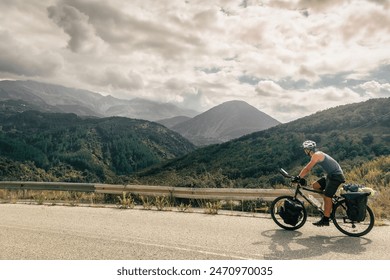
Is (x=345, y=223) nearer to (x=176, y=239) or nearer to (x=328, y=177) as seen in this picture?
(x=328, y=177)

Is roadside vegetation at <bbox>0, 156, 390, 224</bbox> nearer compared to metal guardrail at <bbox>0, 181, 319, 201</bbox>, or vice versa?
roadside vegetation at <bbox>0, 156, 390, 224</bbox>

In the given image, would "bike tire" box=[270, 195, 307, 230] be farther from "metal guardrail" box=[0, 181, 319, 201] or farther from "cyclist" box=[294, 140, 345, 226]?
"metal guardrail" box=[0, 181, 319, 201]

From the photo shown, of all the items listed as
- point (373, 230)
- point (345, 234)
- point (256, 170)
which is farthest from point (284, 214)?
point (256, 170)

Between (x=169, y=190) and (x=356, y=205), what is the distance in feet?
20.0

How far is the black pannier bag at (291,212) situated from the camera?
293 inches

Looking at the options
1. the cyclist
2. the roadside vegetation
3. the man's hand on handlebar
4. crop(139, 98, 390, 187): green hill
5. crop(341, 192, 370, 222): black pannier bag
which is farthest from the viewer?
crop(139, 98, 390, 187): green hill

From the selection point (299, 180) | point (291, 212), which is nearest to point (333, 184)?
point (299, 180)

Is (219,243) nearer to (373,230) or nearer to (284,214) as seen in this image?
(284,214)

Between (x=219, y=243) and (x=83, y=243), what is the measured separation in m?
2.70

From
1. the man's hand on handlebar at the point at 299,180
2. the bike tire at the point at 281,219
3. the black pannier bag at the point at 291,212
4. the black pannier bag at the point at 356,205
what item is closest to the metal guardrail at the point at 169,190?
the bike tire at the point at 281,219

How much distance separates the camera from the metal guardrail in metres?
9.64

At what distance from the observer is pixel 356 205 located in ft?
22.4

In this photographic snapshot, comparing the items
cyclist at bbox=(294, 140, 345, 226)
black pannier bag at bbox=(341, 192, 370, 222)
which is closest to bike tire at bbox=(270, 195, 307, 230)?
cyclist at bbox=(294, 140, 345, 226)

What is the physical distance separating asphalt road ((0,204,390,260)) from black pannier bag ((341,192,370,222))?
431mm
